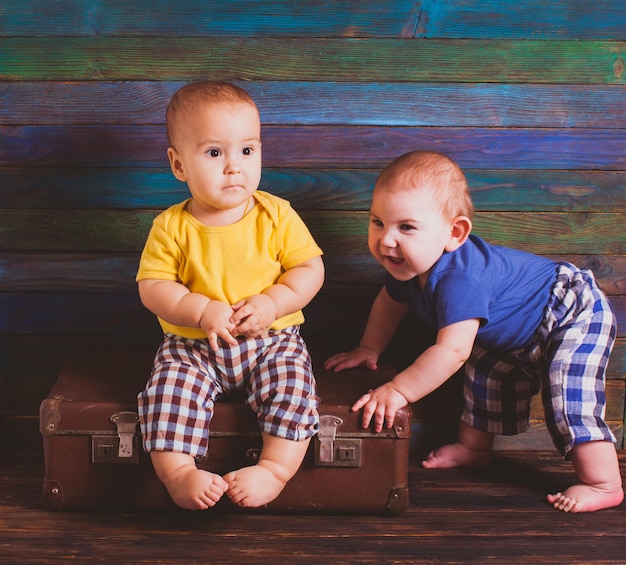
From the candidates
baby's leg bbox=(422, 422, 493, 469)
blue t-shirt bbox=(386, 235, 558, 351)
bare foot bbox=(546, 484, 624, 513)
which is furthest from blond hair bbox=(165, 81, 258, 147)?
bare foot bbox=(546, 484, 624, 513)

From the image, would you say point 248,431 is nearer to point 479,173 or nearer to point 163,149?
point 163,149

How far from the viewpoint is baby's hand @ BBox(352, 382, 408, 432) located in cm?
176

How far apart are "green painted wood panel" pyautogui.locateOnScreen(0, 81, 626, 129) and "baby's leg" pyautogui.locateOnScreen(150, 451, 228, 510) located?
858mm

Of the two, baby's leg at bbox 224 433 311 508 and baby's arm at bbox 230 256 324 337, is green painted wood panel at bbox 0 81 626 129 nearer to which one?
baby's arm at bbox 230 256 324 337

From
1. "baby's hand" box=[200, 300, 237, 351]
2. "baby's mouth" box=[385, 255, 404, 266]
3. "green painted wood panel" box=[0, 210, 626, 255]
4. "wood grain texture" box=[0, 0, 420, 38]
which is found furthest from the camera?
"green painted wood panel" box=[0, 210, 626, 255]

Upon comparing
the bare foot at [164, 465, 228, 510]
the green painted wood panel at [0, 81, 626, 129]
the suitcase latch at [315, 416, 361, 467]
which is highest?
the green painted wood panel at [0, 81, 626, 129]

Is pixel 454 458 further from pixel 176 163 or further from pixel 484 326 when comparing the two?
pixel 176 163

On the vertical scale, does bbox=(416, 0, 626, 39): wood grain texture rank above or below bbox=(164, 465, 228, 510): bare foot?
above

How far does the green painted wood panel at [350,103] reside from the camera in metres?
1.99

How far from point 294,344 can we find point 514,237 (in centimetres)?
68

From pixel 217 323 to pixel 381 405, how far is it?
41 cm

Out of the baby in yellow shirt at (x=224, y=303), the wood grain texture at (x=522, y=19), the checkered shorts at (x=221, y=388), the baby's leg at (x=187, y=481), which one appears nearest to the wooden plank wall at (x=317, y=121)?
the wood grain texture at (x=522, y=19)

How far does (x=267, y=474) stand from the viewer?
5.43 feet

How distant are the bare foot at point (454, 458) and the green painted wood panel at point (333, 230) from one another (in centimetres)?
56
